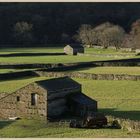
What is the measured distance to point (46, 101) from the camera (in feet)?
133

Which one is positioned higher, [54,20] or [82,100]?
[54,20]

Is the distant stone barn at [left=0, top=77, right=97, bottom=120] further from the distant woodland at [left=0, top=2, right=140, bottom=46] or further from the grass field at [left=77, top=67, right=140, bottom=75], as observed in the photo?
the distant woodland at [left=0, top=2, right=140, bottom=46]

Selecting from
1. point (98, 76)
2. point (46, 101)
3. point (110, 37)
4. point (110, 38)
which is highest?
point (110, 37)

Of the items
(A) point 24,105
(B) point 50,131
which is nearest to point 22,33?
(A) point 24,105

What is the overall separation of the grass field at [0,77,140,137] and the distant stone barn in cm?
145

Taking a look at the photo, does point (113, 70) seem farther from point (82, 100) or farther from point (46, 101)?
point (46, 101)

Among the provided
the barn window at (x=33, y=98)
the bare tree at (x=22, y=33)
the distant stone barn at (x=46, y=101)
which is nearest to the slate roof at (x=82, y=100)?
the distant stone barn at (x=46, y=101)

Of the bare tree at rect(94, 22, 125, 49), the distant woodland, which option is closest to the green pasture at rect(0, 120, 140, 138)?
the bare tree at rect(94, 22, 125, 49)

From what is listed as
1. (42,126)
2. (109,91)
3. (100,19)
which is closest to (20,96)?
(42,126)

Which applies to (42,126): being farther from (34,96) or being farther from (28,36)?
(28,36)

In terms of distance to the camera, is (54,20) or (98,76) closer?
(98,76)

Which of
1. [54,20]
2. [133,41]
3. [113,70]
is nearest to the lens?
[113,70]

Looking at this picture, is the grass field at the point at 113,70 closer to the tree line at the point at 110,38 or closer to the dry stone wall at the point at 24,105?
the dry stone wall at the point at 24,105

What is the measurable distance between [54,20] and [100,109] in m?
133
